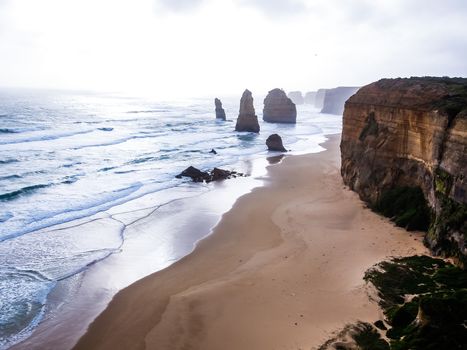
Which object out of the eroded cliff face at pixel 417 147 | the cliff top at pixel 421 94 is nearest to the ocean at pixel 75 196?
the eroded cliff face at pixel 417 147

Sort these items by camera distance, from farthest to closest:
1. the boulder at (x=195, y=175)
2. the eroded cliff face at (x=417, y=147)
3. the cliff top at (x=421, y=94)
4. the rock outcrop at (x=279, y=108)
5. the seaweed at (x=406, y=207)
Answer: the rock outcrop at (x=279, y=108) → the boulder at (x=195, y=175) → the seaweed at (x=406, y=207) → the cliff top at (x=421, y=94) → the eroded cliff face at (x=417, y=147)

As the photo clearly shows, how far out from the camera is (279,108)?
288 feet

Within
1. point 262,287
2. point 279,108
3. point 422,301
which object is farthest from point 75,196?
point 279,108

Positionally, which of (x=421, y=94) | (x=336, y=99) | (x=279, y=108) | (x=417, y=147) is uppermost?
(x=336, y=99)

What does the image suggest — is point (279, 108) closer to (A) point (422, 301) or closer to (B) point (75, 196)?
(B) point (75, 196)

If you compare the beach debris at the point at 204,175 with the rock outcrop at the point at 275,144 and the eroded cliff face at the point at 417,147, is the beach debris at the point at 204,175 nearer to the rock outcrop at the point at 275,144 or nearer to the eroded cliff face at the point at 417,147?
Answer: the eroded cliff face at the point at 417,147

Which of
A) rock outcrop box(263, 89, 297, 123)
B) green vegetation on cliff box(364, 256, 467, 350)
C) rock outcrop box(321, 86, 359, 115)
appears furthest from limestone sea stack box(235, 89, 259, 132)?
rock outcrop box(321, 86, 359, 115)

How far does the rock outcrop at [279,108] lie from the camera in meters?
87.4

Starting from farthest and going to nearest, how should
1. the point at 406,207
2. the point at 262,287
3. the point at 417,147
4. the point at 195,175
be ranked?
the point at 195,175
the point at 417,147
the point at 406,207
the point at 262,287

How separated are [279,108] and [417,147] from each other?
7091 centimetres

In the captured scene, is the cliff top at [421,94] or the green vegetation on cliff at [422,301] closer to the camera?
the green vegetation on cliff at [422,301]

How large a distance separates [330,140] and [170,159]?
28770mm

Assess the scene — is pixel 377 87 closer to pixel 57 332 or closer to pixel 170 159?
pixel 57 332

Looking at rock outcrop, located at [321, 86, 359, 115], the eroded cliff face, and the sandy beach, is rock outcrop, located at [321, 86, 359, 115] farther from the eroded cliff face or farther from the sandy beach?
the sandy beach
